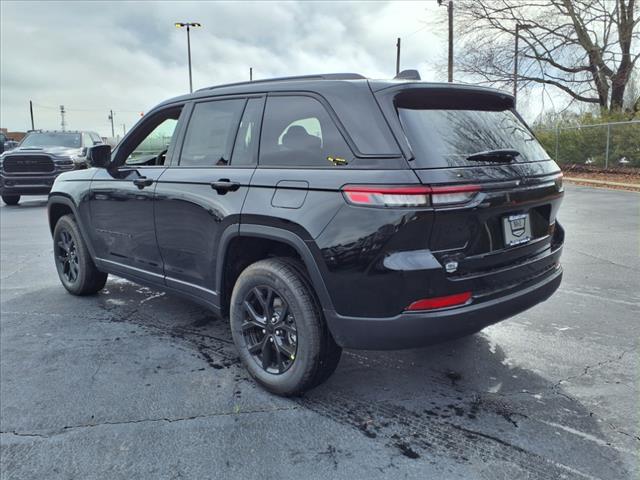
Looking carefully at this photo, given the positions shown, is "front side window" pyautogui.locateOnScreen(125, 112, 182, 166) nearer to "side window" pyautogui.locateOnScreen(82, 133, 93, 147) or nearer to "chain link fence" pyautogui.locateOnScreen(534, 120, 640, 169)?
"side window" pyautogui.locateOnScreen(82, 133, 93, 147)

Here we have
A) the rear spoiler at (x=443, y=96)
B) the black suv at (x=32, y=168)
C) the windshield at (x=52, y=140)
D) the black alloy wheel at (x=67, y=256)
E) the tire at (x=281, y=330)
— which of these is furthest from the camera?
the windshield at (x=52, y=140)

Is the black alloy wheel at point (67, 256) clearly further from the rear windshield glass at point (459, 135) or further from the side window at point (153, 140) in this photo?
the rear windshield glass at point (459, 135)

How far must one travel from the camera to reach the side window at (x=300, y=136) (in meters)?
2.77

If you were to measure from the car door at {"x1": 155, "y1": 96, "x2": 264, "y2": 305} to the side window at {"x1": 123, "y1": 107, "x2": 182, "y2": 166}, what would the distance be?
341mm

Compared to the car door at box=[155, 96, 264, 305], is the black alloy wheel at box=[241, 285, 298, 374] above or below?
below

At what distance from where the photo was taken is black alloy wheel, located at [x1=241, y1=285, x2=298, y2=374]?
301 centimetres

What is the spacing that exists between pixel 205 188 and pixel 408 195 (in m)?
1.50

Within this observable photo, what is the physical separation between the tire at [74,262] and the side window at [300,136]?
8.81ft

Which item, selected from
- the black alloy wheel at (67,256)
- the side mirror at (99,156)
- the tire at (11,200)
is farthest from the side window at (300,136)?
the tire at (11,200)

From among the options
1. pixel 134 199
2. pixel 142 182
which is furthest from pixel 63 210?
pixel 142 182

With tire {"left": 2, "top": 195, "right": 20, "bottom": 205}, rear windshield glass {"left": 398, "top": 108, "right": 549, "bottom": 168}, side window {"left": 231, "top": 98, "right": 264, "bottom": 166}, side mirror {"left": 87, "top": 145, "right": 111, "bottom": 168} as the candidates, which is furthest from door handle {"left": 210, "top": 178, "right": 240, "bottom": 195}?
tire {"left": 2, "top": 195, "right": 20, "bottom": 205}

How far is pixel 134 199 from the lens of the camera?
4055mm

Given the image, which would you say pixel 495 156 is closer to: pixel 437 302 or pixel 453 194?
pixel 453 194

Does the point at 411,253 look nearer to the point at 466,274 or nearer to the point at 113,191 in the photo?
the point at 466,274
